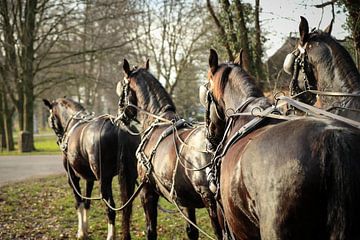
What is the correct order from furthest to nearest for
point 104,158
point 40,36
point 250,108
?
1. point 40,36
2. point 104,158
3. point 250,108

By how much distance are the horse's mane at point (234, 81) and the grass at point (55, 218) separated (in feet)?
13.5

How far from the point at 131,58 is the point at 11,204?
759 inches

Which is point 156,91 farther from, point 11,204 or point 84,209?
point 11,204

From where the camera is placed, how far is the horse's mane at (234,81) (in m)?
3.53

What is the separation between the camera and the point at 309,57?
4.22 m

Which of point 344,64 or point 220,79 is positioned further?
point 344,64

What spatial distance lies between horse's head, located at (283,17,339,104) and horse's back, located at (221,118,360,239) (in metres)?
1.97

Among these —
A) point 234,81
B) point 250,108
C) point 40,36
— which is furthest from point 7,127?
point 250,108

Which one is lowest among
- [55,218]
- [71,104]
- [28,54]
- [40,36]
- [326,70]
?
[55,218]

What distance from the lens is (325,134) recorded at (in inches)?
84.2

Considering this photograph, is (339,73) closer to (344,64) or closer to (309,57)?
(344,64)

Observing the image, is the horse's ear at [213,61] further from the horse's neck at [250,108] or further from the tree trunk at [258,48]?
the tree trunk at [258,48]

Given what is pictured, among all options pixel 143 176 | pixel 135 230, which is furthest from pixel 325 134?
pixel 135 230

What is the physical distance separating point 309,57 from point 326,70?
24 centimetres
